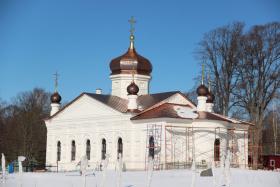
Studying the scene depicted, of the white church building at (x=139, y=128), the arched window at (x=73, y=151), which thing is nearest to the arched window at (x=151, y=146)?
the white church building at (x=139, y=128)

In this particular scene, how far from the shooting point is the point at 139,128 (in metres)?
36.7

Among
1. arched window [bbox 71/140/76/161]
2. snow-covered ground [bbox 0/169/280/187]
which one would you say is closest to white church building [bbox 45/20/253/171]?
arched window [bbox 71/140/76/161]

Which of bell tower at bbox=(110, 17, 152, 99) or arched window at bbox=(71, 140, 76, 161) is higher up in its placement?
bell tower at bbox=(110, 17, 152, 99)

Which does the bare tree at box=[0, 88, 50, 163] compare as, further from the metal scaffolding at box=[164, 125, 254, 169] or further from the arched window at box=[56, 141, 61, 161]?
the metal scaffolding at box=[164, 125, 254, 169]

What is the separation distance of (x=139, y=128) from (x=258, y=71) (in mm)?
9459

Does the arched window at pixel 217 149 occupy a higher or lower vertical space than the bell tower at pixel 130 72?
lower

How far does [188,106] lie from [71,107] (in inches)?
333

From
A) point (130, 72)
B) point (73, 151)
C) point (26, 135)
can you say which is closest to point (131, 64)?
point (130, 72)

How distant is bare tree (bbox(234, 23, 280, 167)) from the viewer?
39188mm

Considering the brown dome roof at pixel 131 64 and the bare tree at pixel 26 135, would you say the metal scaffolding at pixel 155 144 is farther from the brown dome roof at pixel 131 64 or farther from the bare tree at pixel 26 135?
the bare tree at pixel 26 135

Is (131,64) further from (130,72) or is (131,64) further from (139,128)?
(139,128)

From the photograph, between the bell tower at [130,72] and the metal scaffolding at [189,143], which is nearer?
the metal scaffolding at [189,143]

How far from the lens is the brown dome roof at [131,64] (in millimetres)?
41969

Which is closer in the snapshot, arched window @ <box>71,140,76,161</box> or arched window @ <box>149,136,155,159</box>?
arched window @ <box>149,136,155,159</box>
